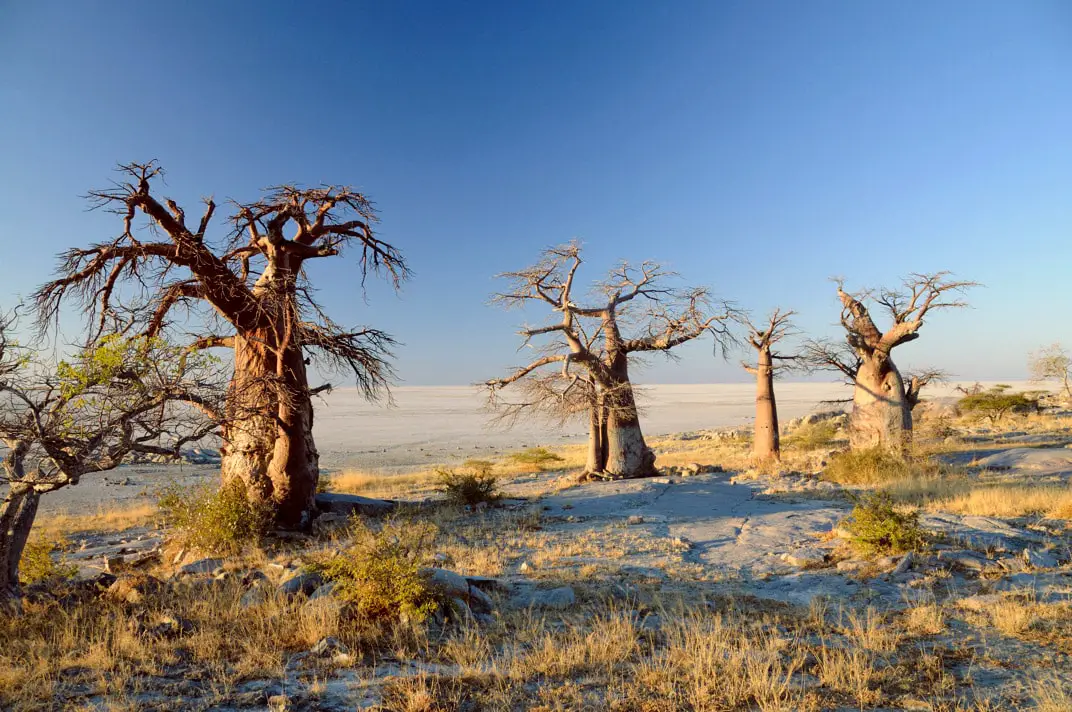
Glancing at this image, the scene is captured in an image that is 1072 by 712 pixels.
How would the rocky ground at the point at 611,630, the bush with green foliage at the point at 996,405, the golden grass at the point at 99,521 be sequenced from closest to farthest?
1. the rocky ground at the point at 611,630
2. the golden grass at the point at 99,521
3. the bush with green foliage at the point at 996,405

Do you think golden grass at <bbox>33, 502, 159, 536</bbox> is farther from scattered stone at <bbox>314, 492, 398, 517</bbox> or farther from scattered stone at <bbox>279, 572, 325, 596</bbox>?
scattered stone at <bbox>279, 572, 325, 596</bbox>

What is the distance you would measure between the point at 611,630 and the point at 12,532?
4.99 meters

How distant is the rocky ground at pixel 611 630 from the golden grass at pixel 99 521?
11.4ft

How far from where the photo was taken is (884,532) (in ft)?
20.9

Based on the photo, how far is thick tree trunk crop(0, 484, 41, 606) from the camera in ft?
16.1

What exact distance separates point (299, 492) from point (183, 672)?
5.42 m

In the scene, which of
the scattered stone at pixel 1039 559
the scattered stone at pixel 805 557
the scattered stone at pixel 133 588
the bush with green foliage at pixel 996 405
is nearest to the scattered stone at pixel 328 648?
the scattered stone at pixel 133 588

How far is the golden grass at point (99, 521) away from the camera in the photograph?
11.0 meters

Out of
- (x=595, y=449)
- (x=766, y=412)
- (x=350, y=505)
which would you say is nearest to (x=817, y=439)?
(x=766, y=412)

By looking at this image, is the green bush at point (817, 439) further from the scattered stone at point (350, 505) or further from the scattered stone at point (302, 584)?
the scattered stone at point (302, 584)

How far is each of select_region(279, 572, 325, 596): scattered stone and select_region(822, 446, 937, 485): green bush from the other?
1123 cm

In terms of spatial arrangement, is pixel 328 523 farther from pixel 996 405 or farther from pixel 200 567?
pixel 996 405

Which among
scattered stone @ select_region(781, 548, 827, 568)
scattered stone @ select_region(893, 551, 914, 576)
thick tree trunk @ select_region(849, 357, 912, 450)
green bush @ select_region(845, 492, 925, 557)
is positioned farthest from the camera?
thick tree trunk @ select_region(849, 357, 912, 450)

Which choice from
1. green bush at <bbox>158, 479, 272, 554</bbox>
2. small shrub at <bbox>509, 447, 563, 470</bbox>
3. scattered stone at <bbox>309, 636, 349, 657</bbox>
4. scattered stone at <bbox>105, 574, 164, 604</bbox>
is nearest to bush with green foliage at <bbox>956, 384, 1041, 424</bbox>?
small shrub at <bbox>509, 447, 563, 470</bbox>
